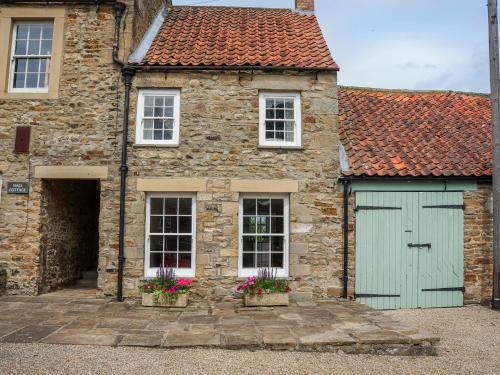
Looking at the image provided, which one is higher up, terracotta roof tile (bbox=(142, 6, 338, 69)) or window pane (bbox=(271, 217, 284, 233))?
terracotta roof tile (bbox=(142, 6, 338, 69))

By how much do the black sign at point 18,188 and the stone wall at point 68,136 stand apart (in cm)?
9

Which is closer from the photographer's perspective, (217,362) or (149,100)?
(217,362)

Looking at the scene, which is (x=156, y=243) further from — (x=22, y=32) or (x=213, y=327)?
(x=22, y=32)

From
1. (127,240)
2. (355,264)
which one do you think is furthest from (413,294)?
(127,240)

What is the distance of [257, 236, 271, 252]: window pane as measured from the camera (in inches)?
351

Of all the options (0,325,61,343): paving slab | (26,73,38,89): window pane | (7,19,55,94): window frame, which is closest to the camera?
(0,325,61,343): paving slab

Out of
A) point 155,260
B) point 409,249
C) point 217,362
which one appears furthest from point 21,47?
point 409,249

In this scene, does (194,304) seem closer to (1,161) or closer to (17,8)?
(1,161)

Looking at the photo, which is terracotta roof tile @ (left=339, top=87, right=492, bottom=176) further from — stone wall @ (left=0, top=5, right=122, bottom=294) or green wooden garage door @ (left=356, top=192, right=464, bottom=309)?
stone wall @ (left=0, top=5, right=122, bottom=294)

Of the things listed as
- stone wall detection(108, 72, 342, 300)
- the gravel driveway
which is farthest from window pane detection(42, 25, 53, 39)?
the gravel driveway

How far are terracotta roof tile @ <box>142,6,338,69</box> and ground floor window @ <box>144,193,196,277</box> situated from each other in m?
3.12

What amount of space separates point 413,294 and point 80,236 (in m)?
8.57

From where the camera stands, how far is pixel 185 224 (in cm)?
886

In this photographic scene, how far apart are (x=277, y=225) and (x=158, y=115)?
3.66 m
